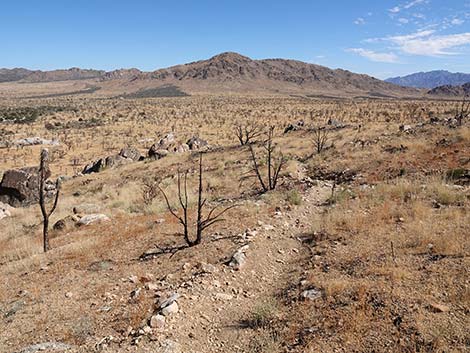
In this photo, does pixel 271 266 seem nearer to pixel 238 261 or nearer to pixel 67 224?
pixel 238 261

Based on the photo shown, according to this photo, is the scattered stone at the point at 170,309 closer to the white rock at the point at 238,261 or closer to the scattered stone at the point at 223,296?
the scattered stone at the point at 223,296

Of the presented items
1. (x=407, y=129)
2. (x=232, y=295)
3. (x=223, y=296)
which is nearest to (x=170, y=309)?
(x=223, y=296)

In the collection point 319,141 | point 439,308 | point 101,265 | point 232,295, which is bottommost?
point 101,265

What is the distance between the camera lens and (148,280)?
24.2 ft

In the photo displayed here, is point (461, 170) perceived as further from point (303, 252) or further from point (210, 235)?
point (210, 235)

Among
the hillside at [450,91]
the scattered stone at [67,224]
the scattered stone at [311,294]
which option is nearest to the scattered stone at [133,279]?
the scattered stone at [311,294]

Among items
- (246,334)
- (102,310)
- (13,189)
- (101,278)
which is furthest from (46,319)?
(13,189)

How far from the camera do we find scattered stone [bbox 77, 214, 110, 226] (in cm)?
1209

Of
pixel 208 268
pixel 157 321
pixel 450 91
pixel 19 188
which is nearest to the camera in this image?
pixel 157 321

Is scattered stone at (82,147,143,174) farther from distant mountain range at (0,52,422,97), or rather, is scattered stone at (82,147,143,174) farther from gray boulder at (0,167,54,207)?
distant mountain range at (0,52,422,97)

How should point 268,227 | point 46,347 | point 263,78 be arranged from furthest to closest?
point 263,78 < point 268,227 < point 46,347

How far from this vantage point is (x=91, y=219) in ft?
40.2

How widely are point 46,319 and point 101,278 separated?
4.89 feet

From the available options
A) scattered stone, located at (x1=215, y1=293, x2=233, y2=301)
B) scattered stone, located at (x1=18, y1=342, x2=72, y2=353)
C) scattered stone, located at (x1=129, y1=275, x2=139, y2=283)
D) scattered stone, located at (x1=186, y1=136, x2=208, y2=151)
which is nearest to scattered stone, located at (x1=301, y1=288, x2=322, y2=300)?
scattered stone, located at (x1=215, y1=293, x2=233, y2=301)
